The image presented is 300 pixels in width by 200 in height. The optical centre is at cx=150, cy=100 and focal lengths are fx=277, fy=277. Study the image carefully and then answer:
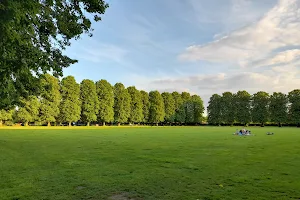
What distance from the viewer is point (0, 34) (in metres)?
5.94

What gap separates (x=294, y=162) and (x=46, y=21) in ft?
39.7

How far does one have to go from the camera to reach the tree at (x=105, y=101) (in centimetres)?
9056

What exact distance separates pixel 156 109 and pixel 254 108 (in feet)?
122

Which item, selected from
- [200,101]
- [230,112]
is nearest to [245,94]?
[230,112]

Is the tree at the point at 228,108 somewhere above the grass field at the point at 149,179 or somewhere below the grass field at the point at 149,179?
above

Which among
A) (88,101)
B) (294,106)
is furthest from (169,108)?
(294,106)

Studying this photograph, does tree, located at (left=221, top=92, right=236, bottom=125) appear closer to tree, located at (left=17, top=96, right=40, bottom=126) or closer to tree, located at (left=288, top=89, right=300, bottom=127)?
tree, located at (left=288, top=89, right=300, bottom=127)

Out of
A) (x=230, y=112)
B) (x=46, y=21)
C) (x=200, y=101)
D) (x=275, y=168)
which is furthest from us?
(x=200, y=101)

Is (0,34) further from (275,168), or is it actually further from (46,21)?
(275,168)

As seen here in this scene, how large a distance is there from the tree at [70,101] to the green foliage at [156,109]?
111 ft

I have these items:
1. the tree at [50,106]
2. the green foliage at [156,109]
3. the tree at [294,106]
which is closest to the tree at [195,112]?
the green foliage at [156,109]

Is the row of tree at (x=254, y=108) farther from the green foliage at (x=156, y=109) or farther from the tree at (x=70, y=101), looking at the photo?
the tree at (x=70, y=101)

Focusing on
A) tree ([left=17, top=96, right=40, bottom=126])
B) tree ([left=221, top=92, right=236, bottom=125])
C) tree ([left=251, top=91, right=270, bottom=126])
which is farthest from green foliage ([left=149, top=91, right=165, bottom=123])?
tree ([left=17, top=96, right=40, bottom=126])

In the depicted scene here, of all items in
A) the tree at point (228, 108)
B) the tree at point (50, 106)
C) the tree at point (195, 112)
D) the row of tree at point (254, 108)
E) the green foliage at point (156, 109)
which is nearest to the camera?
the tree at point (50, 106)
